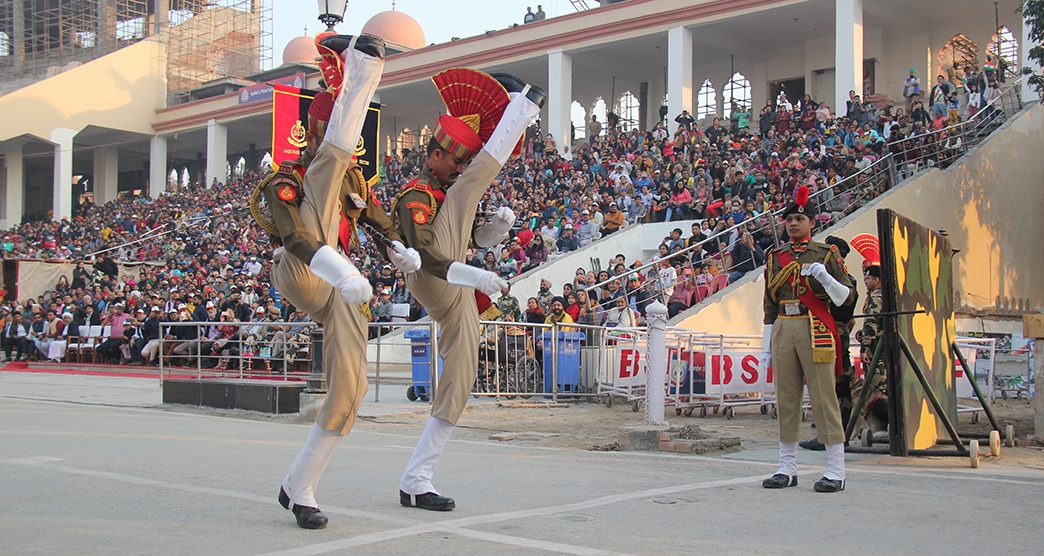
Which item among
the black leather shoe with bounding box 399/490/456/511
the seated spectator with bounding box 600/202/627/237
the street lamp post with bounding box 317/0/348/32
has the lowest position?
the black leather shoe with bounding box 399/490/456/511

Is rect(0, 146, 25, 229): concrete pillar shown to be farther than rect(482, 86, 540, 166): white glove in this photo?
Yes

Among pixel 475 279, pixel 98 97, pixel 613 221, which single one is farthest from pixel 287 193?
pixel 98 97

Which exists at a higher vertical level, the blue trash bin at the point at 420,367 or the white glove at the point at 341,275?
the white glove at the point at 341,275

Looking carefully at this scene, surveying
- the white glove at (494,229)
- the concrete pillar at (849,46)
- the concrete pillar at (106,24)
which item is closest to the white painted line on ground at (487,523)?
the white glove at (494,229)

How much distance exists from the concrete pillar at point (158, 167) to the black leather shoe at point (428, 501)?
42588 millimetres

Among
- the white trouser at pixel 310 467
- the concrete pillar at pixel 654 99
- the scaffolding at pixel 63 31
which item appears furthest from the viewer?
the scaffolding at pixel 63 31

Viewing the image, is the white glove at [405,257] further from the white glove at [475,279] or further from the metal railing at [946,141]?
the metal railing at [946,141]

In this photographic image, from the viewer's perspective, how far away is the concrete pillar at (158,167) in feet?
148

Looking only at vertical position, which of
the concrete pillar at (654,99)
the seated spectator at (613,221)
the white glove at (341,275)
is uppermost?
the concrete pillar at (654,99)

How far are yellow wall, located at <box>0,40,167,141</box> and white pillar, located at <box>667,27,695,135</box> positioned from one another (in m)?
26.1

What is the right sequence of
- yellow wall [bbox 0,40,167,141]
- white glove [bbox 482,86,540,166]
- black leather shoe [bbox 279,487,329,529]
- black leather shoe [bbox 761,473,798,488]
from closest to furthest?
black leather shoe [bbox 279,487,329,529], white glove [bbox 482,86,540,166], black leather shoe [bbox 761,473,798,488], yellow wall [bbox 0,40,167,141]

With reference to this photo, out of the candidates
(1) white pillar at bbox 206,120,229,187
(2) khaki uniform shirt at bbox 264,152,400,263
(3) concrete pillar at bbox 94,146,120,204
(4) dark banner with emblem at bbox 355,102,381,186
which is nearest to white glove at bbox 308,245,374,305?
(2) khaki uniform shirt at bbox 264,152,400,263

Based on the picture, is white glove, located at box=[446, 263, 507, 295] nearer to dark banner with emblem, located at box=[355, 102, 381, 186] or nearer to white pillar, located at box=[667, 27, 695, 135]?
dark banner with emblem, located at box=[355, 102, 381, 186]

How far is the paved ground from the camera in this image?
183 inches
